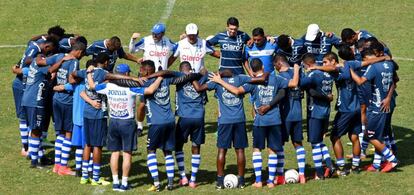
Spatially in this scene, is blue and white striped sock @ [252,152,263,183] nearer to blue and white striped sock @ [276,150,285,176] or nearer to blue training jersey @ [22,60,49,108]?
blue and white striped sock @ [276,150,285,176]

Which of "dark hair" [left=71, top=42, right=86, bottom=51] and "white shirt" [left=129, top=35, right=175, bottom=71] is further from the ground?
"dark hair" [left=71, top=42, right=86, bottom=51]

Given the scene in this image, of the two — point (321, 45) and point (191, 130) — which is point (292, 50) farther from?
point (191, 130)

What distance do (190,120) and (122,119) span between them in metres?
1.53

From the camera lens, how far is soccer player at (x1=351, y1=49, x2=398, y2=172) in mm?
20906

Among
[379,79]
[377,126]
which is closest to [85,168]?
[377,126]

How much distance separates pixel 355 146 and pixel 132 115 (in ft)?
16.7

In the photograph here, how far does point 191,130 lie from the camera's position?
20.6m

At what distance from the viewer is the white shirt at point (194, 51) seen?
24.5m

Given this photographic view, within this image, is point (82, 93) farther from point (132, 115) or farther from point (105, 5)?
point (105, 5)

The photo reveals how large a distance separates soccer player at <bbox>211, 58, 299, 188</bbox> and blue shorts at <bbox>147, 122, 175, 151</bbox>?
1424 mm

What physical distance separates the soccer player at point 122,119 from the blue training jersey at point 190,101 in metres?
0.78

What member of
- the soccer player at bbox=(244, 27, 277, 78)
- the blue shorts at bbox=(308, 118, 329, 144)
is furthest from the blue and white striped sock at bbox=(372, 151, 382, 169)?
the soccer player at bbox=(244, 27, 277, 78)

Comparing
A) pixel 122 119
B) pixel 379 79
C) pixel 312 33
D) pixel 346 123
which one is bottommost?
pixel 346 123

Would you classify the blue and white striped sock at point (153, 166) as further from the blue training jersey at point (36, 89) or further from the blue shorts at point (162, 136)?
the blue training jersey at point (36, 89)
